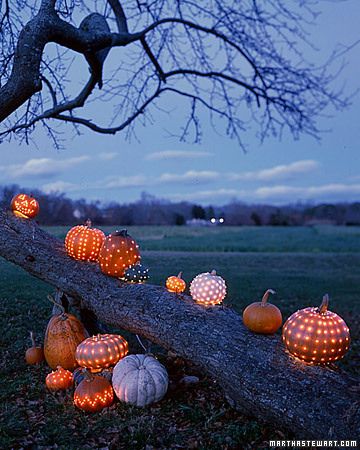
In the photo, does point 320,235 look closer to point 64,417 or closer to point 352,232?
point 352,232

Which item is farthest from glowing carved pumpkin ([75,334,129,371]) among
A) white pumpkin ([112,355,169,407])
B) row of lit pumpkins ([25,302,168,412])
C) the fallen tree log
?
the fallen tree log

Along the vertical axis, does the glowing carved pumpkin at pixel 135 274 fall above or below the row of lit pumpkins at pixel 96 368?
above

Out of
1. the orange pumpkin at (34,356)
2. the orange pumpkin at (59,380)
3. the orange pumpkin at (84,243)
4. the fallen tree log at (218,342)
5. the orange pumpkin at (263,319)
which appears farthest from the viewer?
the orange pumpkin at (84,243)

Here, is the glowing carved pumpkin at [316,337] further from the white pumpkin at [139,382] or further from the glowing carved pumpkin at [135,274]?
the glowing carved pumpkin at [135,274]

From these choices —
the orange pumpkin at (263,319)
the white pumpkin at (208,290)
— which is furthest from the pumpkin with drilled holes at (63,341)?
the orange pumpkin at (263,319)

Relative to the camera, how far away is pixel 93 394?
5.09 meters

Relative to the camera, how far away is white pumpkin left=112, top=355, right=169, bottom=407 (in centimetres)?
515

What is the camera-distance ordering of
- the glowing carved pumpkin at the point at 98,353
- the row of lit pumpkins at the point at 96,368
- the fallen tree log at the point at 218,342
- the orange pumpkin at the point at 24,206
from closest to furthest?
the fallen tree log at the point at 218,342 < the row of lit pumpkins at the point at 96,368 < the glowing carved pumpkin at the point at 98,353 < the orange pumpkin at the point at 24,206

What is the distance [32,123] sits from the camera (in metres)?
9.45

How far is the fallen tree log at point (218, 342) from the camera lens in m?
4.07

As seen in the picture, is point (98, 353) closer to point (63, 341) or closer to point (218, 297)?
point (63, 341)

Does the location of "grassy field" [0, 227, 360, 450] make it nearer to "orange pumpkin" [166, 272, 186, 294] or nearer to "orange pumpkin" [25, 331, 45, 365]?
"orange pumpkin" [25, 331, 45, 365]

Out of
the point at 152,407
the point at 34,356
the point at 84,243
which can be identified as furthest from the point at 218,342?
the point at 34,356

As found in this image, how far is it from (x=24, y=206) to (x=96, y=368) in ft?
9.42
